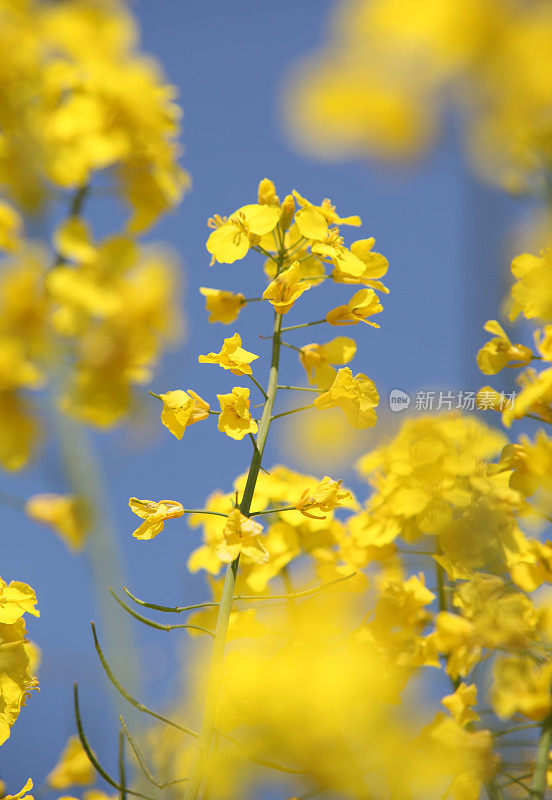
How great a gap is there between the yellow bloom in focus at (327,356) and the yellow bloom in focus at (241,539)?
0.28 m

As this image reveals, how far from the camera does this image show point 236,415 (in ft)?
3.52

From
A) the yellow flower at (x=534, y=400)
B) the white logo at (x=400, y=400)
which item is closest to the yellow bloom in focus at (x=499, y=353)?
the yellow flower at (x=534, y=400)

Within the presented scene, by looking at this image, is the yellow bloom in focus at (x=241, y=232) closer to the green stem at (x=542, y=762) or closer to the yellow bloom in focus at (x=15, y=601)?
the yellow bloom in focus at (x=15, y=601)

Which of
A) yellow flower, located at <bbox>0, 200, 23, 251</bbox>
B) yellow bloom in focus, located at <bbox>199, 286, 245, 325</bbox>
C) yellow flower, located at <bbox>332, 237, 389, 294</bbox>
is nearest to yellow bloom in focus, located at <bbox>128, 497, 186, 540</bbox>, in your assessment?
yellow bloom in focus, located at <bbox>199, 286, 245, 325</bbox>

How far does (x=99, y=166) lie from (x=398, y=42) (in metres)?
1.16

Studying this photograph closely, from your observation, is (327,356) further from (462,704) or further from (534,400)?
(462,704)

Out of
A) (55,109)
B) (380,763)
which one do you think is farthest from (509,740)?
(55,109)

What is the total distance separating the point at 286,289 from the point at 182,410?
0.72 ft

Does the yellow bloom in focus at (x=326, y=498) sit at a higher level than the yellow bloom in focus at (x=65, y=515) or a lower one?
lower

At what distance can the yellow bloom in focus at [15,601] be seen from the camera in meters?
1.14

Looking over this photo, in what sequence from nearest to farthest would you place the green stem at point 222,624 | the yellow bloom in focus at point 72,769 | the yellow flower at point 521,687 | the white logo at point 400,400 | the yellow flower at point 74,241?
the green stem at point 222,624 < the yellow flower at point 521,687 < the white logo at point 400,400 < the yellow bloom in focus at point 72,769 < the yellow flower at point 74,241

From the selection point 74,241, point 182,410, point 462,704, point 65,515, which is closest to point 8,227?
point 74,241

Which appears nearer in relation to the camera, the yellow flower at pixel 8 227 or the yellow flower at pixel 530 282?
the yellow flower at pixel 530 282

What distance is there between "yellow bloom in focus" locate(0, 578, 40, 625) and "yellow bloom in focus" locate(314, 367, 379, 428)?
50cm
